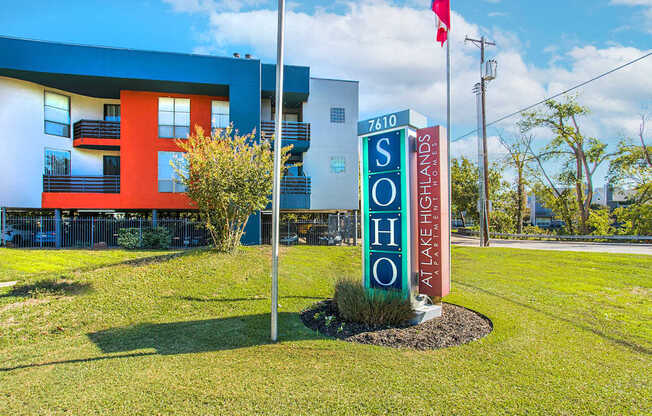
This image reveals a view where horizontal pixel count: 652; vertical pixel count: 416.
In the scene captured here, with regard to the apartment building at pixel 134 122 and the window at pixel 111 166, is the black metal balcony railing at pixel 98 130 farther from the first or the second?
the window at pixel 111 166

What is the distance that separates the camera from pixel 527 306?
8.35 meters

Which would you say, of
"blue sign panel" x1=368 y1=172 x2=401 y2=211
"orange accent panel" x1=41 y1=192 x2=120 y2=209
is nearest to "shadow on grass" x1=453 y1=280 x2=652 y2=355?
"blue sign panel" x1=368 y1=172 x2=401 y2=211

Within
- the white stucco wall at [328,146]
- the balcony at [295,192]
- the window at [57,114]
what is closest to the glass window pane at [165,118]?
the window at [57,114]

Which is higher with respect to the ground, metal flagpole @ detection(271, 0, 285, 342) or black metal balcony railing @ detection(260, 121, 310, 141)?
black metal balcony railing @ detection(260, 121, 310, 141)

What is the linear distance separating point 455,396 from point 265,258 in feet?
30.6

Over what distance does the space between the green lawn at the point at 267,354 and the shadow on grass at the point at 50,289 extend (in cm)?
4

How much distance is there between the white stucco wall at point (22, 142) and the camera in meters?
19.5

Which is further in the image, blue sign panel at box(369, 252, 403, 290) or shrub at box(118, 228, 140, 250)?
shrub at box(118, 228, 140, 250)

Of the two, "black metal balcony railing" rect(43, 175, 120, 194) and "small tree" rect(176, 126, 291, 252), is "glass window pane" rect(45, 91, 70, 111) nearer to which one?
"black metal balcony railing" rect(43, 175, 120, 194)

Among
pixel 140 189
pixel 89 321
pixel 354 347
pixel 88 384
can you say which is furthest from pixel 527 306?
pixel 140 189

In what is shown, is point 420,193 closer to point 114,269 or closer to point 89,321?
point 89,321

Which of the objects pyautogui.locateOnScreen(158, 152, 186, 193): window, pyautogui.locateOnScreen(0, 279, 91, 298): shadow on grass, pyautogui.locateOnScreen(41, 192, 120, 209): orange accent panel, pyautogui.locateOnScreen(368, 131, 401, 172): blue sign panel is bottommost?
pyautogui.locateOnScreen(0, 279, 91, 298): shadow on grass

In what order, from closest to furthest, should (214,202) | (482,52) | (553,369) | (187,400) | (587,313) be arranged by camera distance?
(187,400) → (553,369) → (587,313) → (214,202) → (482,52)

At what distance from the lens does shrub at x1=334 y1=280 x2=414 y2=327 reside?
6629 millimetres
